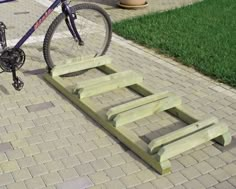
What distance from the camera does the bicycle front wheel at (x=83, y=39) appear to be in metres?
5.01

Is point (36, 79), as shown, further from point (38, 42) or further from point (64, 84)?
point (38, 42)

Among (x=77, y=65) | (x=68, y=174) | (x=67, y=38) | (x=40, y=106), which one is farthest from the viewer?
(x=67, y=38)

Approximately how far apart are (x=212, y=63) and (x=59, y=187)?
10.4ft

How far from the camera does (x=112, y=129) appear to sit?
395 cm

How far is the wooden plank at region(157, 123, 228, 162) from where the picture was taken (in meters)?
3.46

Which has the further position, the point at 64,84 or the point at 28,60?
the point at 28,60

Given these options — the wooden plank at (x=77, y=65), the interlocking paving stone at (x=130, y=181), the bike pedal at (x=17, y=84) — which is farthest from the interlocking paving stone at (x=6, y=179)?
the wooden plank at (x=77, y=65)

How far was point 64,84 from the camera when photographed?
484 centimetres

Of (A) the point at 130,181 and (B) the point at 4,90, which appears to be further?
(B) the point at 4,90

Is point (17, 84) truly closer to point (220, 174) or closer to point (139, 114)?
point (139, 114)

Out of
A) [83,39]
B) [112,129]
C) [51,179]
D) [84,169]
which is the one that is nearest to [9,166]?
[51,179]

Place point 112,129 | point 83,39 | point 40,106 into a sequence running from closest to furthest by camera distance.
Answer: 1. point 112,129
2. point 40,106
3. point 83,39

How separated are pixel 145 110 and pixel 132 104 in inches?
5.7

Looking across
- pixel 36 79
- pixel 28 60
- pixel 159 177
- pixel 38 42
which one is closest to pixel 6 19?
pixel 38 42
